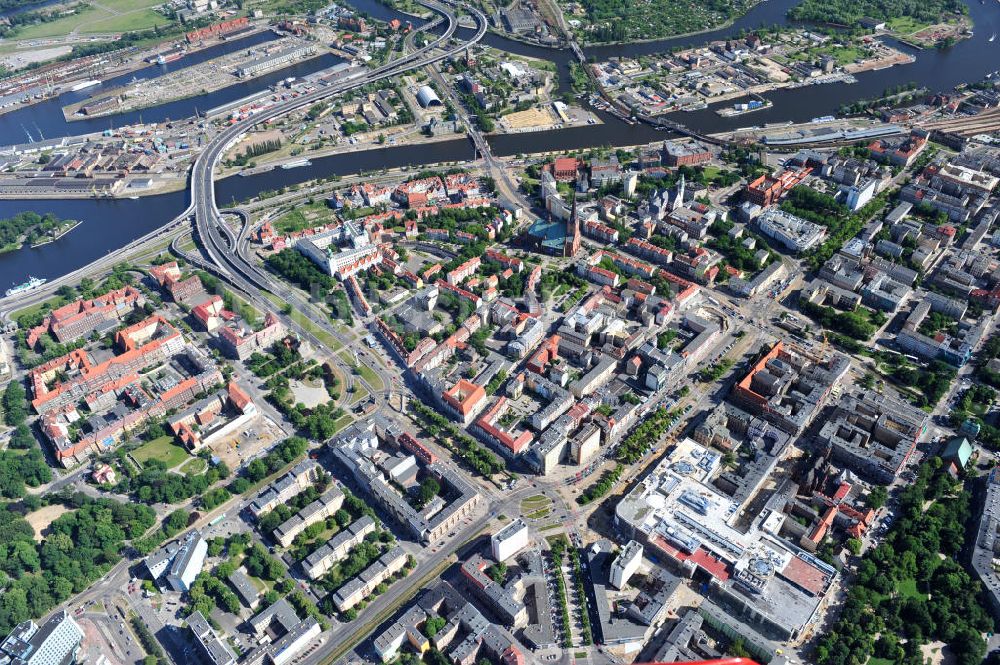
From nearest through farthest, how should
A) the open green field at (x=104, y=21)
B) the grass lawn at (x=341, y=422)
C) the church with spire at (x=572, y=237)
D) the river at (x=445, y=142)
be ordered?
the grass lawn at (x=341, y=422), the church with spire at (x=572, y=237), the river at (x=445, y=142), the open green field at (x=104, y=21)

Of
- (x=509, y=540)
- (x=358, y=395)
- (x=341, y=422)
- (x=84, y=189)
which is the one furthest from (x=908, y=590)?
(x=84, y=189)

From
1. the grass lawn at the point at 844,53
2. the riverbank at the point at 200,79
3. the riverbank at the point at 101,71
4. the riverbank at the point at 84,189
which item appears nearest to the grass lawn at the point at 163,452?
the riverbank at the point at 84,189

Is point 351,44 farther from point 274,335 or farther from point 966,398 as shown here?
point 966,398

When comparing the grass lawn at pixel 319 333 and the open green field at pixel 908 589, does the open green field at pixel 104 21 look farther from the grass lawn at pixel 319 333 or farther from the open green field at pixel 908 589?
the open green field at pixel 908 589

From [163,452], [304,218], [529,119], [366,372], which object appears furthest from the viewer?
[529,119]

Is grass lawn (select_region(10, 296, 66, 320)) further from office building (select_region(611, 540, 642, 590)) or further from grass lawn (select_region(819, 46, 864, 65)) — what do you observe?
grass lawn (select_region(819, 46, 864, 65))

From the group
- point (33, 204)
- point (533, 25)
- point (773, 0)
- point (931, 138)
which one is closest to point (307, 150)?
point (33, 204)

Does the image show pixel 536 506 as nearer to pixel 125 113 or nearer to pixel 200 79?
pixel 125 113
